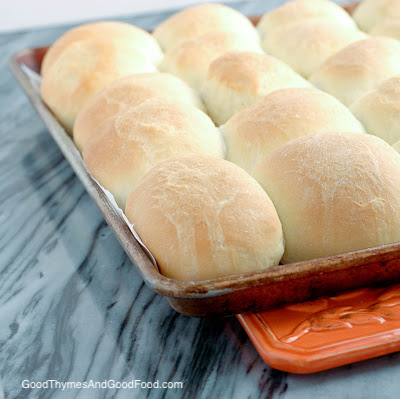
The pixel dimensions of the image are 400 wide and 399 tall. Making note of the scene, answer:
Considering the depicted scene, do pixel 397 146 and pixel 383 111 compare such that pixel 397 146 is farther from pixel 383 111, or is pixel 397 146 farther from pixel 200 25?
pixel 200 25

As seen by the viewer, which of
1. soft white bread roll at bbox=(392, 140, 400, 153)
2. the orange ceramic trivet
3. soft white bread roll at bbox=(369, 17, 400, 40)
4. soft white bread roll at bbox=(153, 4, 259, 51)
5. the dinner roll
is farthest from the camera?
soft white bread roll at bbox=(153, 4, 259, 51)

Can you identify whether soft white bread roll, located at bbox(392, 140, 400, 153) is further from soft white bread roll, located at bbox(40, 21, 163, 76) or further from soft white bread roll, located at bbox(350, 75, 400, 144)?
soft white bread roll, located at bbox(40, 21, 163, 76)

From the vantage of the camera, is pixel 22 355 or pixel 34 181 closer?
pixel 22 355

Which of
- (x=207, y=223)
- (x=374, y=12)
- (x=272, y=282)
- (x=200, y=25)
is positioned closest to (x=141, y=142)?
(x=207, y=223)

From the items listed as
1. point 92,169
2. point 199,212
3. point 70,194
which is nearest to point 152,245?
point 199,212

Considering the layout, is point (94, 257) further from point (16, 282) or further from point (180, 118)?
point (180, 118)

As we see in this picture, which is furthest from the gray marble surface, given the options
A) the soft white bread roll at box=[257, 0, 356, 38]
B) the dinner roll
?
the soft white bread roll at box=[257, 0, 356, 38]
